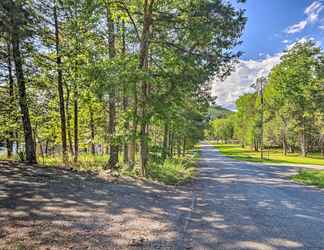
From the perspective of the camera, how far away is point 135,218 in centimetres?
487

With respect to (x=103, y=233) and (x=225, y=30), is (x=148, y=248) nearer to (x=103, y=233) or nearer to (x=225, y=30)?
(x=103, y=233)

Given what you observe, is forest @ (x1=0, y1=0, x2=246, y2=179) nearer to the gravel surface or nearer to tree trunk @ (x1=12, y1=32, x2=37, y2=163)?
tree trunk @ (x1=12, y1=32, x2=37, y2=163)

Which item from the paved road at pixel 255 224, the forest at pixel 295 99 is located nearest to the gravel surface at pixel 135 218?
the paved road at pixel 255 224

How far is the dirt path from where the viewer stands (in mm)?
3586

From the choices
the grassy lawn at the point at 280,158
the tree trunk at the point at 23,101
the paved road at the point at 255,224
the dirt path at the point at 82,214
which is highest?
the tree trunk at the point at 23,101

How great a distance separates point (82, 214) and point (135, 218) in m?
0.97

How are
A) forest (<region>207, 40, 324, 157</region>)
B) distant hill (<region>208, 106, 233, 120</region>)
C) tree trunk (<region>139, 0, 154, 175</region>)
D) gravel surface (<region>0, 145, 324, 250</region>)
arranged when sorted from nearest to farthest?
1. gravel surface (<region>0, 145, 324, 250</region>)
2. tree trunk (<region>139, 0, 154, 175</region>)
3. distant hill (<region>208, 106, 233, 120</region>)
4. forest (<region>207, 40, 324, 157</region>)

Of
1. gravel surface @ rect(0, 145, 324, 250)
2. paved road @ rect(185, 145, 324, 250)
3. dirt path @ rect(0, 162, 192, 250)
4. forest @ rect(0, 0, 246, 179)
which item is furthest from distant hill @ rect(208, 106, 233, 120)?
dirt path @ rect(0, 162, 192, 250)

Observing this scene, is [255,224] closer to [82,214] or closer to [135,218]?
[135,218]

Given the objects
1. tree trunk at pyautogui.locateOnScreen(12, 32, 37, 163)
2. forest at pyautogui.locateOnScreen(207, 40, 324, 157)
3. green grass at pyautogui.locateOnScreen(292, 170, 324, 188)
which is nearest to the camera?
tree trunk at pyautogui.locateOnScreen(12, 32, 37, 163)

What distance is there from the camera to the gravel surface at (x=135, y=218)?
146 inches

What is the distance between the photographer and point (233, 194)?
27.9 ft

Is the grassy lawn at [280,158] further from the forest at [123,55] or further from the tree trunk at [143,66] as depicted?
the tree trunk at [143,66]

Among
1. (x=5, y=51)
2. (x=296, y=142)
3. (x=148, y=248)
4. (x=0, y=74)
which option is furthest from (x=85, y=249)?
(x=296, y=142)
